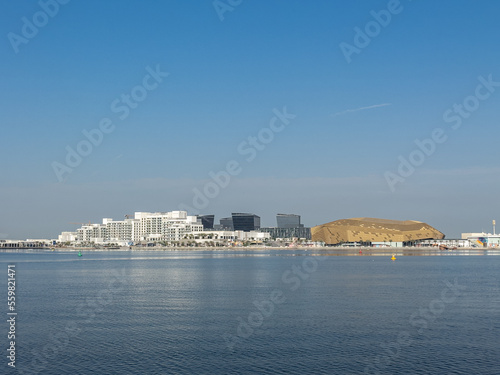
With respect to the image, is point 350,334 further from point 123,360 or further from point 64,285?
point 64,285

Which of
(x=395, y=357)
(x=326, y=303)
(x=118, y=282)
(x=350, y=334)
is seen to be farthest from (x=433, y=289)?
(x=118, y=282)

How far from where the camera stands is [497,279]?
241ft

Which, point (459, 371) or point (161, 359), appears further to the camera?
point (161, 359)

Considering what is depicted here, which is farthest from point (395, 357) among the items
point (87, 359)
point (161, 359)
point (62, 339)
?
point (62, 339)

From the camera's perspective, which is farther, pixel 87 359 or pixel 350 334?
pixel 350 334

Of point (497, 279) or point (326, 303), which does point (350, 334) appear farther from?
point (497, 279)

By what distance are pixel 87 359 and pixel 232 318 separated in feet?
45.6

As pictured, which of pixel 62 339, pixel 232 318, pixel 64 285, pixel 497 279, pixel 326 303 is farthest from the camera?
pixel 497 279

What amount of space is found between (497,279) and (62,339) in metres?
60.4

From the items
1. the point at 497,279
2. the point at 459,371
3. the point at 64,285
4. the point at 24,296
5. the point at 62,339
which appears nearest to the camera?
the point at 459,371

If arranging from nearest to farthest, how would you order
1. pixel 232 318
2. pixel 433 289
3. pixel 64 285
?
pixel 232 318 < pixel 433 289 < pixel 64 285

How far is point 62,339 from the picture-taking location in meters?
34.0

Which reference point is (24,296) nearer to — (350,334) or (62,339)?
(62,339)

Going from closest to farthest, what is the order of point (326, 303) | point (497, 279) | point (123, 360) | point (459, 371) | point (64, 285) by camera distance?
1. point (459, 371)
2. point (123, 360)
3. point (326, 303)
4. point (64, 285)
5. point (497, 279)
